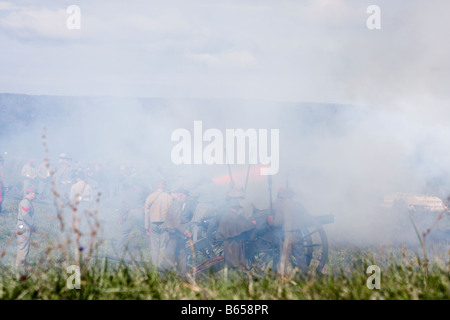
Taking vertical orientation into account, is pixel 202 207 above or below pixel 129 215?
above

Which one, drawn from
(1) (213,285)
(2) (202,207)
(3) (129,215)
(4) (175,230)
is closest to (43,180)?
(3) (129,215)

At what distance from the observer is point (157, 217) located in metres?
7.80

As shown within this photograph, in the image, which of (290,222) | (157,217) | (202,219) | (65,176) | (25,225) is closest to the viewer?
(290,222)

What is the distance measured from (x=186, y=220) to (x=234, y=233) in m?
1.72

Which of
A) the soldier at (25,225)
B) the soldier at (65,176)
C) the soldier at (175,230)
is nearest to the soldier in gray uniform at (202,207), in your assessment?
the soldier at (175,230)

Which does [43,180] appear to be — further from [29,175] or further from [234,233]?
[234,233]

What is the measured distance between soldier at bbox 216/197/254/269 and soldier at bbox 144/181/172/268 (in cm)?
118

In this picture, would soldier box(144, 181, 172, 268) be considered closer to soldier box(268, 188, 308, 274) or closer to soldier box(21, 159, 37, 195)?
soldier box(268, 188, 308, 274)

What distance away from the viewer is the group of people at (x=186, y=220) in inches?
267

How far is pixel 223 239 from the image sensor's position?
685 centimetres

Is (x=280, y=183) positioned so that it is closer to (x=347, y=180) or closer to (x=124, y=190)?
(x=347, y=180)

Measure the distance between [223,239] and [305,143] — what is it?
1022cm

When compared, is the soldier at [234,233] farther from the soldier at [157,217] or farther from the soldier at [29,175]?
the soldier at [29,175]
